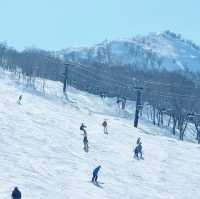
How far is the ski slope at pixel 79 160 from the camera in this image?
3291cm

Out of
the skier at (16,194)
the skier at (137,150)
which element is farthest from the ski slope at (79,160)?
the skier at (16,194)

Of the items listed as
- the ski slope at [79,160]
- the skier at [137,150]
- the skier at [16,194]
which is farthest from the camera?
the skier at [137,150]

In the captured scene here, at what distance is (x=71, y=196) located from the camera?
3108cm

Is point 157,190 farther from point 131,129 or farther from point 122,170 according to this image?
point 131,129

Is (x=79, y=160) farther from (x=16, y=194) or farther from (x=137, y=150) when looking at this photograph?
(x=16, y=194)

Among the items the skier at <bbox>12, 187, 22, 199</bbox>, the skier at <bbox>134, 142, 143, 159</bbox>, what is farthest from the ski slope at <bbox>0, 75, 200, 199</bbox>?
the skier at <bbox>12, 187, 22, 199</bbox>

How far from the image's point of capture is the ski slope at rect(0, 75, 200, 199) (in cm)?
3291

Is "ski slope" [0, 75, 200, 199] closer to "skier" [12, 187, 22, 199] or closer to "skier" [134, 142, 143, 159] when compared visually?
"skier" [134, 142, 143, 159]

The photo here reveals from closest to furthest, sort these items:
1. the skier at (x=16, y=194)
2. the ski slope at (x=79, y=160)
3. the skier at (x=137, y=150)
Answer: the skier at (x=16, y=194) < the ski slope at (x=79, y=160) < the skier at (x=137, y=150)

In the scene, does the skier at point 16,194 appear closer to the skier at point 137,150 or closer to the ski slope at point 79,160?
the ski slope at point 79,160

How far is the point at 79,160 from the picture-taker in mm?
41156

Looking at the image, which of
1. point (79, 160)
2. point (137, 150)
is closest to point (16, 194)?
point (79, 160)

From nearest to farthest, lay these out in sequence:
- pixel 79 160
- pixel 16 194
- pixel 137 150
→ pixel 16 194 → pixel 79 160 → pixel 137 150

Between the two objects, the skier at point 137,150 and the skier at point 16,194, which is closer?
the skier at point 16,194
